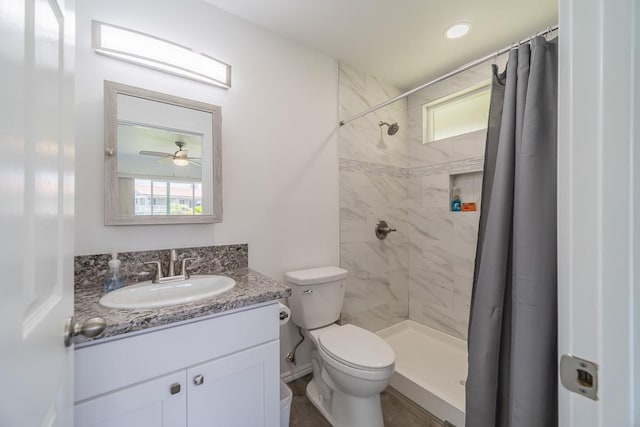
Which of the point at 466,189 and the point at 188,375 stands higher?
the point at 466,189

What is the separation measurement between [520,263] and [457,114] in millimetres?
1906

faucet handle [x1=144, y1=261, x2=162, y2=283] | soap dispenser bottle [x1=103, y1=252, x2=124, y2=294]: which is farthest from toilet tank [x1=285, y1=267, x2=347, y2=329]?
soap dispenser bottle [x1=103, y1=252, x2=124, y2=294]

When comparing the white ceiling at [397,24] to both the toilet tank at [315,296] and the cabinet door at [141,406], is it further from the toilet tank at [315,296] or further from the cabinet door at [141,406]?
the cabinet door at [141,406]

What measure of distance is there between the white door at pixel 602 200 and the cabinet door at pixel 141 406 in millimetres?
1083

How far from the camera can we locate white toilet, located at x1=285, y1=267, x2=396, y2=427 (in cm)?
125

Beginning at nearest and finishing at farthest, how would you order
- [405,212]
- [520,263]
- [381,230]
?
1. [520,263]
2. [381,230]
3. [405,212]

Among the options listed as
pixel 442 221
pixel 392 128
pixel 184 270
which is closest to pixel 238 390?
pixel 184 270

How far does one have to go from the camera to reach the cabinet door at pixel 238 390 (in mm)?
930

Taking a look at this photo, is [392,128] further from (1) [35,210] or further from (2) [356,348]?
(1) [35,210]

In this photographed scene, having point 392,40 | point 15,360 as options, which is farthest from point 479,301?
point 392,40

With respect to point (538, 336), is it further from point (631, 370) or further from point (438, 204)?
point (438, 204)

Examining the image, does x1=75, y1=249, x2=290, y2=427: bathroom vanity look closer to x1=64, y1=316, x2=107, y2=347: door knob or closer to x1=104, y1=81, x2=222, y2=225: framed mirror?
x1=64, y1=316, x2=107, y2=347: door knob

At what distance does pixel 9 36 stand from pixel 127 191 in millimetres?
1039

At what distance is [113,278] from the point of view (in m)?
1.11
